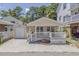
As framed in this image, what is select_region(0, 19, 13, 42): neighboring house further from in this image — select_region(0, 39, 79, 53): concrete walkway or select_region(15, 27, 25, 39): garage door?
select_region(0, 39, 79, 53): concrete walkway

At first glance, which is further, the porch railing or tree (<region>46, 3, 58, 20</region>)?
tree (<region>46, 3, 58, 20</region>)

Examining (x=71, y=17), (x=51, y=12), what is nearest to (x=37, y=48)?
(x=71, y=17)

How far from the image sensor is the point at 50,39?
20484mm

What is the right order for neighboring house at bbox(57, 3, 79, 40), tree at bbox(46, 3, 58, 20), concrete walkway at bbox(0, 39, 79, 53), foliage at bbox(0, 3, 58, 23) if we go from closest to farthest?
concrete walkway at bbox(0, 39, 79, 53) → neighboring house at bbox(57, 3, 79, 40) → tree at bbox(46, 3, 58, 20) → foliage at bbox(0, 3, 58, 23)

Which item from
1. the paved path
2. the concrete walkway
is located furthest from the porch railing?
the paved path

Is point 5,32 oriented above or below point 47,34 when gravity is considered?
above

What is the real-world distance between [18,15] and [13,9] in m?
1.90

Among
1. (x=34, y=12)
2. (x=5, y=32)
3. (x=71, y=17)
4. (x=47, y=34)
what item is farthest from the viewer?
(x=34, y=12)

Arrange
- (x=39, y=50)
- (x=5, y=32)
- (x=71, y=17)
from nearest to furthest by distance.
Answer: (x=39, y=50)
(x=5, y=32)
(x=71, y=17)

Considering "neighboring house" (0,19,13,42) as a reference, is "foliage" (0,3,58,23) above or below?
above

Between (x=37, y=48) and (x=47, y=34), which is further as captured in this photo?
(x=47, y=34)

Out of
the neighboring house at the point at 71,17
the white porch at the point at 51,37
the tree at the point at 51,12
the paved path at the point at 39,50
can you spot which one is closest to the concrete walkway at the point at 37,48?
the paved path at the point at 39,50

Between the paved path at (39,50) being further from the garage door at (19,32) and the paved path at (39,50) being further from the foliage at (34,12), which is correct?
the foliage at (34,12)

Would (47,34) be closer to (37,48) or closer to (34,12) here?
(37,48)
